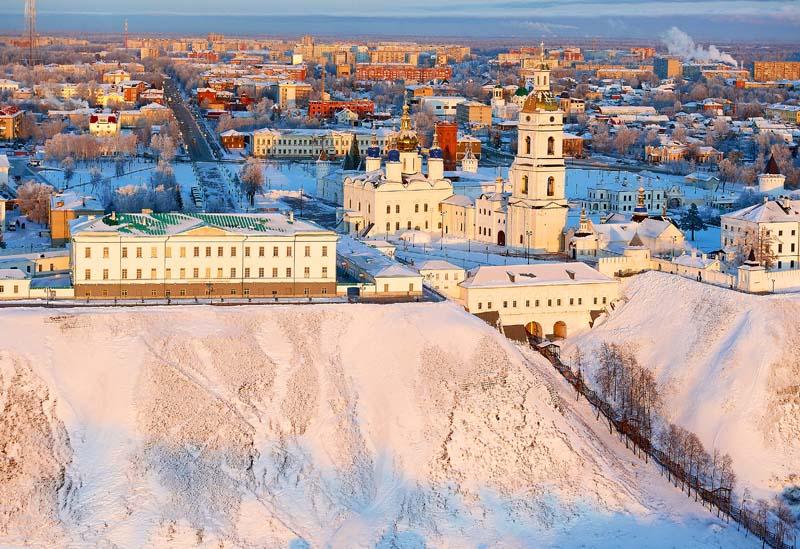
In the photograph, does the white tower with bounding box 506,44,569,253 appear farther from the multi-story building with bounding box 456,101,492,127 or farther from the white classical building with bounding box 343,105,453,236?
the multi-story building with bounding box 456,101,492,127

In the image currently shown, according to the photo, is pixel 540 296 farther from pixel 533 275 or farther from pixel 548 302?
pixel 533 275

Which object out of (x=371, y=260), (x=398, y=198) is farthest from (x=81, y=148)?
(x=371, y=260)

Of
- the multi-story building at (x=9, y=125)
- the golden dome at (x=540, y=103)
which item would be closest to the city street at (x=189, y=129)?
the multi-story building at (x=9, y=125)

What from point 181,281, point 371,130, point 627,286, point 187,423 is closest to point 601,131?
point 371,130

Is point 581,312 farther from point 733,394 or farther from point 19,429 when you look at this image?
point 19,429

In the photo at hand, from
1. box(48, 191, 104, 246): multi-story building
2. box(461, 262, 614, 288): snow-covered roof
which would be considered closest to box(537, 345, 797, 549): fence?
box(461, 262, 614, 288): snow-covered roof

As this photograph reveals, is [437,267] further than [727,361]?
Yes
